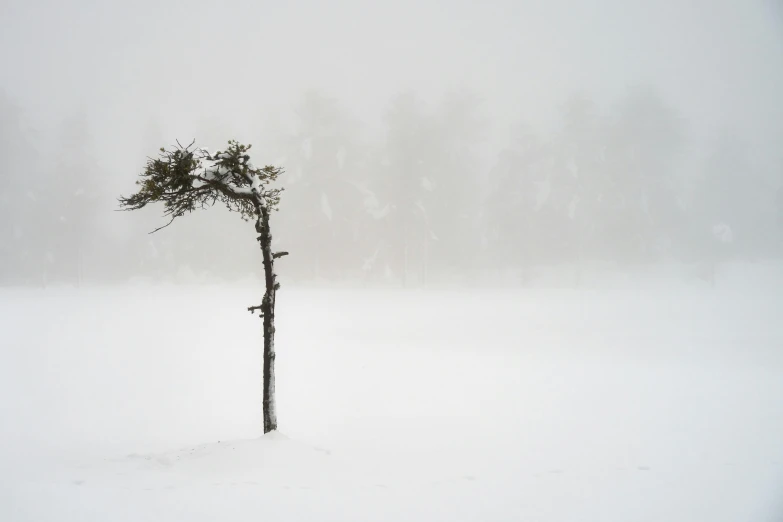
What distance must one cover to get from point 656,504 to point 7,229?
4339 centimetres

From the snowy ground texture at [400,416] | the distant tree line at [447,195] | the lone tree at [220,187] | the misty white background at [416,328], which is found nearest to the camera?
the snowy ground texture at [400,416]

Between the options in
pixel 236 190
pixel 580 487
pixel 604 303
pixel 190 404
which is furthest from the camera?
pixel 604 303

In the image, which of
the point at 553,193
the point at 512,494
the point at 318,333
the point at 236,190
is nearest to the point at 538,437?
the point at 512,494

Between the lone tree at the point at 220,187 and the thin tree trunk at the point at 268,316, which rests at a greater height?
the lone tree at the point at 220,187

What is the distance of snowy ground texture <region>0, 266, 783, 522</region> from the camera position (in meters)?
5.93

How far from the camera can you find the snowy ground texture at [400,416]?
5930 mm

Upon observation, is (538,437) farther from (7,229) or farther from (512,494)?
(7,229)

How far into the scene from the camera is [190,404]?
452 inches

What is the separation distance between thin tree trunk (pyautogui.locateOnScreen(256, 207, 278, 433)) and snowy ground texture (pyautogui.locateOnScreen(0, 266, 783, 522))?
0.64 meters

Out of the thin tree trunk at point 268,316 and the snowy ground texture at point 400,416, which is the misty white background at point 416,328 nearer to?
the snowy ground texture at point 400,416

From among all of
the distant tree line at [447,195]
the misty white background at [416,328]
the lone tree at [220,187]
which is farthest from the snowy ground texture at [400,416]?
the distant tree line at [447,195]

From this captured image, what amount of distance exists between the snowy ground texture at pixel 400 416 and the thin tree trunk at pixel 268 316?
2.09 ft

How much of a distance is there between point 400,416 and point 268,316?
4516 mm

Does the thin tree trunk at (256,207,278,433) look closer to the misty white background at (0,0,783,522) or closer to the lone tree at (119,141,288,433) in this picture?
the lone tree at (119,141,288,433)
